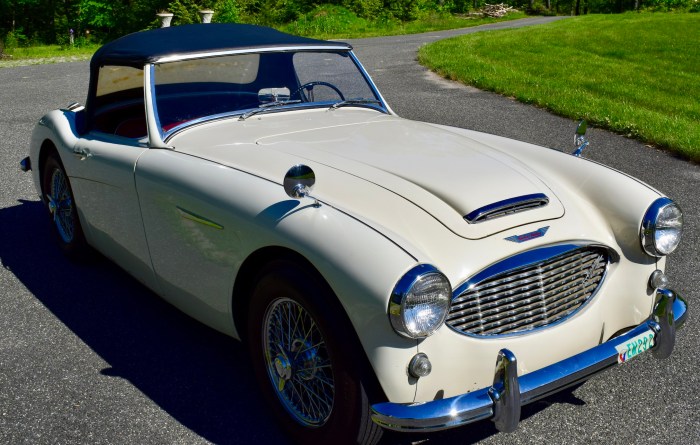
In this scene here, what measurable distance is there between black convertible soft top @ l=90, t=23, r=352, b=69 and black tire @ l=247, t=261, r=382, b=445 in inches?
64.3

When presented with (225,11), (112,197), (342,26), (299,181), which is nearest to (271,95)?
(112,197)

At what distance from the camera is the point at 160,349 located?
3533 millimetres

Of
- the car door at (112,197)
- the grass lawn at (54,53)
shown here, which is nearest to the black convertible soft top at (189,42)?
the car door at (112,197)

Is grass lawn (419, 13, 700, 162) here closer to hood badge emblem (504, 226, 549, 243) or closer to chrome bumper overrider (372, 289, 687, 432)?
hood badge emblem (504, 226, 549, 243)

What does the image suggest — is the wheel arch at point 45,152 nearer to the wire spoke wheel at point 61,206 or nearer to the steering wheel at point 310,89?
the wire spoke wheel at point 61,206

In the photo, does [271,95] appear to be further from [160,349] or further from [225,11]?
[225,11]

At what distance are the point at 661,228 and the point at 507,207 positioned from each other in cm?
69

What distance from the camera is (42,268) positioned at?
4.54 meters

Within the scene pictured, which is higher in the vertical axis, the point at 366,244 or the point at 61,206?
the point at 366,244

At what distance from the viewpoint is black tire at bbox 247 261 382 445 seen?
2426 millimetres

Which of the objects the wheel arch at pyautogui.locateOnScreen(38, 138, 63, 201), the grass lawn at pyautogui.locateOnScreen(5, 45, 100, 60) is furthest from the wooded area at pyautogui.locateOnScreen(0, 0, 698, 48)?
the wheel arch at pyautogui.locateOnScreen(38, 138, 63, 201)

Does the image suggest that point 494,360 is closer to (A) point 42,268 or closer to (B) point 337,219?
(B) point 337,219

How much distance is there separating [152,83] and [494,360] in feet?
7.36

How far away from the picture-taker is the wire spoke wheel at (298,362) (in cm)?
260
